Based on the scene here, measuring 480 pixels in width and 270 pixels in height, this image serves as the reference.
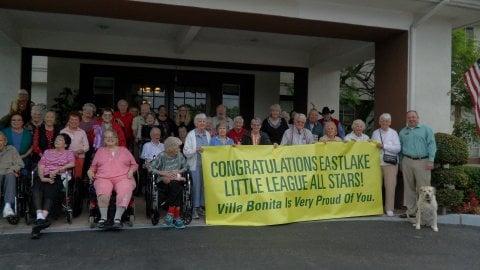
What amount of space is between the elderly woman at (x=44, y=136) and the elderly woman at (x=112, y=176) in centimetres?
90

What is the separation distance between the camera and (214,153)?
6.67 m

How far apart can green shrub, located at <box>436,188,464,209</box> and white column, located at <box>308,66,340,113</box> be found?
498 centimetres

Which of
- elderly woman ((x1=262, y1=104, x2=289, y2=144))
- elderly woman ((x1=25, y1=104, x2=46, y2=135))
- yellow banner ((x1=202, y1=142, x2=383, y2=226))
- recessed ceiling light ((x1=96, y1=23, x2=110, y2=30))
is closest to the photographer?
yellow banner ((x1=202, y1=142, x2=383, y2=226))

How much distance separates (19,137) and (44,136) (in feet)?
1.13

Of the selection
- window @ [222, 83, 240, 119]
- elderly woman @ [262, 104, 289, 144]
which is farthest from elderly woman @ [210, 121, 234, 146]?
window @ [222, 83, 240, 119]

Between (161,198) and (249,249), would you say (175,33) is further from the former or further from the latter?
(249,249)

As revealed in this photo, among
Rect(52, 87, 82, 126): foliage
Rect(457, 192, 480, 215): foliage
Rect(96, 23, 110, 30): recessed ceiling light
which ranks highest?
Rect(96, 23, 110, 30): recessed ceiling light

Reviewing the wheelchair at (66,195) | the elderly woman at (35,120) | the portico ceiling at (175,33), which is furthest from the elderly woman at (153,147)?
the portico ceiling at (175,33)

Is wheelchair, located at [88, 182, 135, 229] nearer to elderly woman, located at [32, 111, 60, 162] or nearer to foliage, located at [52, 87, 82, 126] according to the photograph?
elderly woman, located at [32, 111, 60, 162]

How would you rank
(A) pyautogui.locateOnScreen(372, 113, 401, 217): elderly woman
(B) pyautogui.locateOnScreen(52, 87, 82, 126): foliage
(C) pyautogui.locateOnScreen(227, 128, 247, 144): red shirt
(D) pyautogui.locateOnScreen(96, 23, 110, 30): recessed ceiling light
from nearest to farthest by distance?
(A) pyautogui.locateOnScreen(372, 113, 401, 217): elderly woman < (C) pyautogui.locateOnScreen(227, 128, 247, 144): red shirt < (D) pyautogui.locateOnScreen(96, 23, 110, 30): recessed ceiling light < (B) pyautogui.locateOnScreen(52, 87, 82, 126): foliage

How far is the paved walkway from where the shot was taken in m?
4.77

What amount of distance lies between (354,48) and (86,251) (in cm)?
706

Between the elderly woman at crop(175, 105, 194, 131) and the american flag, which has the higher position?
the american flag

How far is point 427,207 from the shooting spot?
22.1 ft
